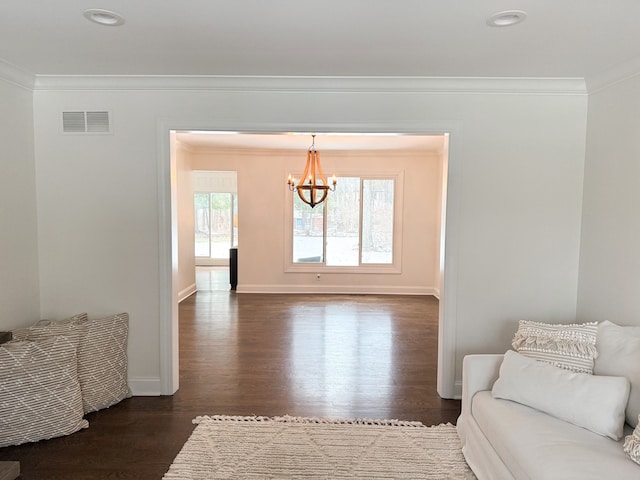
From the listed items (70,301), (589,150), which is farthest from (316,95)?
(70,301)

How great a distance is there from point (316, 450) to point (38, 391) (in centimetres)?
184

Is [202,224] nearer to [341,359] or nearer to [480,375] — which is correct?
[341,359]

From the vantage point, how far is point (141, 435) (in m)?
2.96

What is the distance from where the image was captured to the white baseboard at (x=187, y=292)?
7.34m

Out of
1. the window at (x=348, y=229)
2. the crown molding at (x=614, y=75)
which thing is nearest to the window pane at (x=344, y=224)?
the window at (x=348, y=229)

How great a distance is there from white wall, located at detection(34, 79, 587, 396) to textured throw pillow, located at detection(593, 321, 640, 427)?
99 cm

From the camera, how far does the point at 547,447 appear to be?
6.48 feet

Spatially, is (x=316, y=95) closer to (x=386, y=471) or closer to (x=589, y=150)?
(x=589, y=150)

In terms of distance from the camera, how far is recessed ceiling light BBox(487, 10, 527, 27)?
2.18 m

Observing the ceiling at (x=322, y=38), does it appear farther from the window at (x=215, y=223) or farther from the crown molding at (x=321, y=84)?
the window at (x=215, y=223)

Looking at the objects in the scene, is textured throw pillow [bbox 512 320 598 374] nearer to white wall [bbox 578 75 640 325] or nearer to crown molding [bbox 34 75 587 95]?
white wall [bbox 578 75 640 325]

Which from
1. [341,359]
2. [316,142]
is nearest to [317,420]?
→ [341,359]

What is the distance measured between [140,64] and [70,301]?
6.60 ft

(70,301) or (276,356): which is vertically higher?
(70,301)
